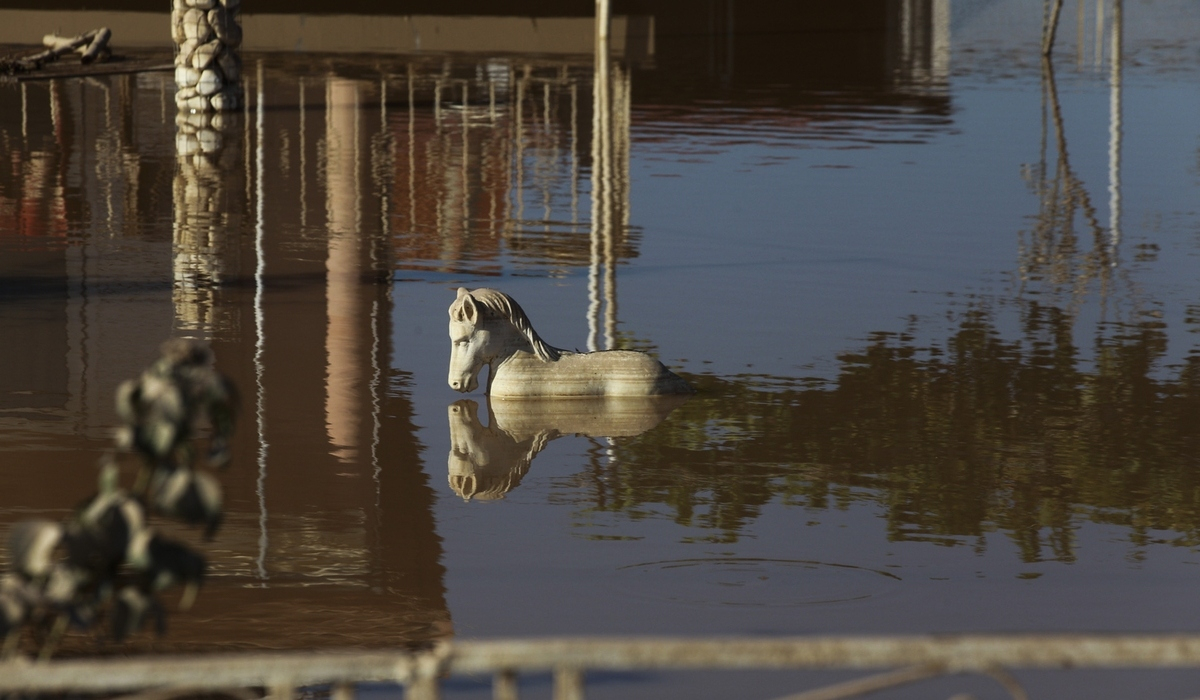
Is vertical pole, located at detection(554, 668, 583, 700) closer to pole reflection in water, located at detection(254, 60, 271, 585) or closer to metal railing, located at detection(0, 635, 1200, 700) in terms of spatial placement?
metal railing, located at detection(0, 635, 1200, 700)

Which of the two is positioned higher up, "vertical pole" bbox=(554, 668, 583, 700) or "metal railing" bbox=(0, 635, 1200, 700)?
"metal railing" bbox=(0, 635, 1200, 700)

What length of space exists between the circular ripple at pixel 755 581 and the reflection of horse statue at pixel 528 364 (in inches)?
121

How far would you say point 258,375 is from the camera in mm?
11680

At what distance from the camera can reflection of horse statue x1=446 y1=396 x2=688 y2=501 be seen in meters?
9.67

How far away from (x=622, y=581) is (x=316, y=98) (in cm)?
2440

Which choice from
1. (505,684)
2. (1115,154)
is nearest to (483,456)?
(505,684)

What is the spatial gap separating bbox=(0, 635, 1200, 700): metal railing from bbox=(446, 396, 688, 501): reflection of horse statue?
5.87 metres

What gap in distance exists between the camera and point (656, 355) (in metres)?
12.8

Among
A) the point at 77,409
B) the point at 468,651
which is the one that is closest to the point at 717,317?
the point at 77,409

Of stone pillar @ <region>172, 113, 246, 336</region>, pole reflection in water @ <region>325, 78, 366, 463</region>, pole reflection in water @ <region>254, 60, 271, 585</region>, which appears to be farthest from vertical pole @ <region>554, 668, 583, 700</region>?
stone pillar @ <region>172, 113, 246, 336</region>

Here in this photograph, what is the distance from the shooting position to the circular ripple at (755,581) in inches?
302

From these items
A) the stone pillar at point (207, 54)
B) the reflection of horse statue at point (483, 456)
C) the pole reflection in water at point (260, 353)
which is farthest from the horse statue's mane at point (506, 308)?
the stone pillar at point (207, 54)

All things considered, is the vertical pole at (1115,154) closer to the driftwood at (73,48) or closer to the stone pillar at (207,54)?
the stone pillar at (207,54)

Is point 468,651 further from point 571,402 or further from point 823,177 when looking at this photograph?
point 823,177
